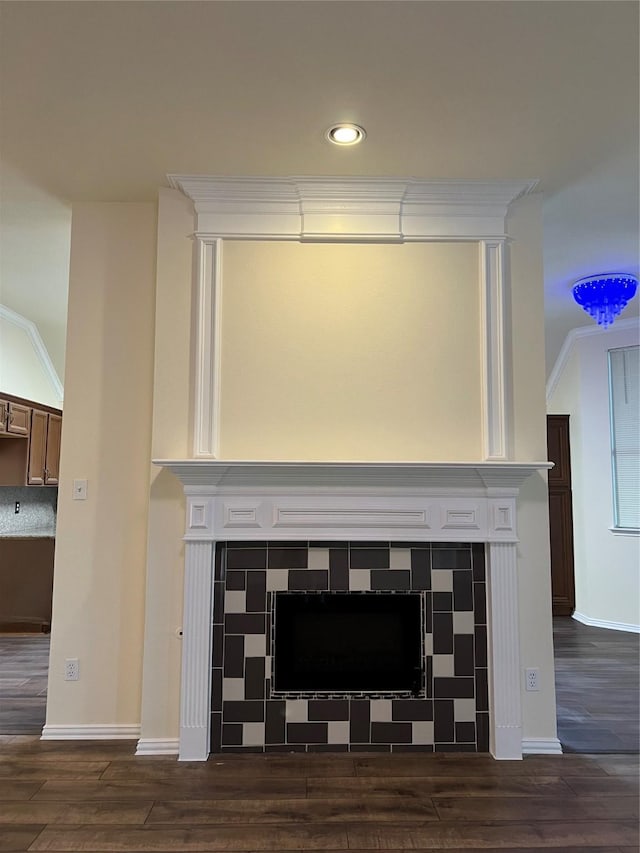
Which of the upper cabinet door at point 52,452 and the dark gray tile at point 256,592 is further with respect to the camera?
the upper cabinet door at point 52,452

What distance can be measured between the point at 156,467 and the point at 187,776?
1401 mm

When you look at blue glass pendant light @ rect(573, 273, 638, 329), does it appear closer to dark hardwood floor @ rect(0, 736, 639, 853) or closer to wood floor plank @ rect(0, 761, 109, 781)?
dark hardwood floor @ rect(0, 736, 639, 853)

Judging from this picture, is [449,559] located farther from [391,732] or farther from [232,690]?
[232,690]

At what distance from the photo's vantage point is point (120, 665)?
3.21 metres

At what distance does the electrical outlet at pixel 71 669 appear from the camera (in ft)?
10.5

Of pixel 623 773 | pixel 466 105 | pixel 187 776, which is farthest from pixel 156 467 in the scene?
pixel 623 773

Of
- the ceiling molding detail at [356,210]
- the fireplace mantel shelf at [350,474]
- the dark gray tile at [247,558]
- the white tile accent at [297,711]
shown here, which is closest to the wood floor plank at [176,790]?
the white tile accent at [297,711]

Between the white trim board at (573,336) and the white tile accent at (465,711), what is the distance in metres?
3.84

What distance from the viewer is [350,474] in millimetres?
3053

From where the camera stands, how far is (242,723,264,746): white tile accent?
9.84 feet

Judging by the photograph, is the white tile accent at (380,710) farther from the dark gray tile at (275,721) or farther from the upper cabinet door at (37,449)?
the upper cabinet door at (37,449)

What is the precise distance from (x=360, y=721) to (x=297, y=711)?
1.00 ft

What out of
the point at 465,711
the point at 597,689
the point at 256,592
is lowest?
the point at 597,689

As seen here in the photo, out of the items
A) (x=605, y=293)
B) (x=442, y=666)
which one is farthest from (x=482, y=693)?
(x=605, y=293)
